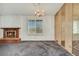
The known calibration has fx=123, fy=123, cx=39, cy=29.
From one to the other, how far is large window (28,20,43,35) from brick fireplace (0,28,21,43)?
0.19 metres

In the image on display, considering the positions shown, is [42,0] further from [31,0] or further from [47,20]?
[47,20]

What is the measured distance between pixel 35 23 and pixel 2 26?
1.45 ft

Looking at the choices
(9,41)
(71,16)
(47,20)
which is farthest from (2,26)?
(71,16)

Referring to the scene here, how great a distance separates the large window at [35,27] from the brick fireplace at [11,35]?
7.3 inches

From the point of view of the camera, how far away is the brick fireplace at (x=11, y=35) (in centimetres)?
160

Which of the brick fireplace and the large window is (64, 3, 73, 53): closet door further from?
the brick fireplace

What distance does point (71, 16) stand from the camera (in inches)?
68.8

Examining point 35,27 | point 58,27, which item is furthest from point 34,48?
point 58,27

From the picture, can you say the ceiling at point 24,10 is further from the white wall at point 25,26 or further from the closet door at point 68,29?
the closet door at point 68,29

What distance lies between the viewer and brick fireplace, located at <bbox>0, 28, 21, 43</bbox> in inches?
63.0

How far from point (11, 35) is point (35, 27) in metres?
0.34

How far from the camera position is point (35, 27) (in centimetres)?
171

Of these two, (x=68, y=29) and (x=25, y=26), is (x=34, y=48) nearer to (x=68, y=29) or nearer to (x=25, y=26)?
(x=25, y=26)

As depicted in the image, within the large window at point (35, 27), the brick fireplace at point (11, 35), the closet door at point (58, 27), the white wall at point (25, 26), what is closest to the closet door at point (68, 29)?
the closet door at point (58, 27)
